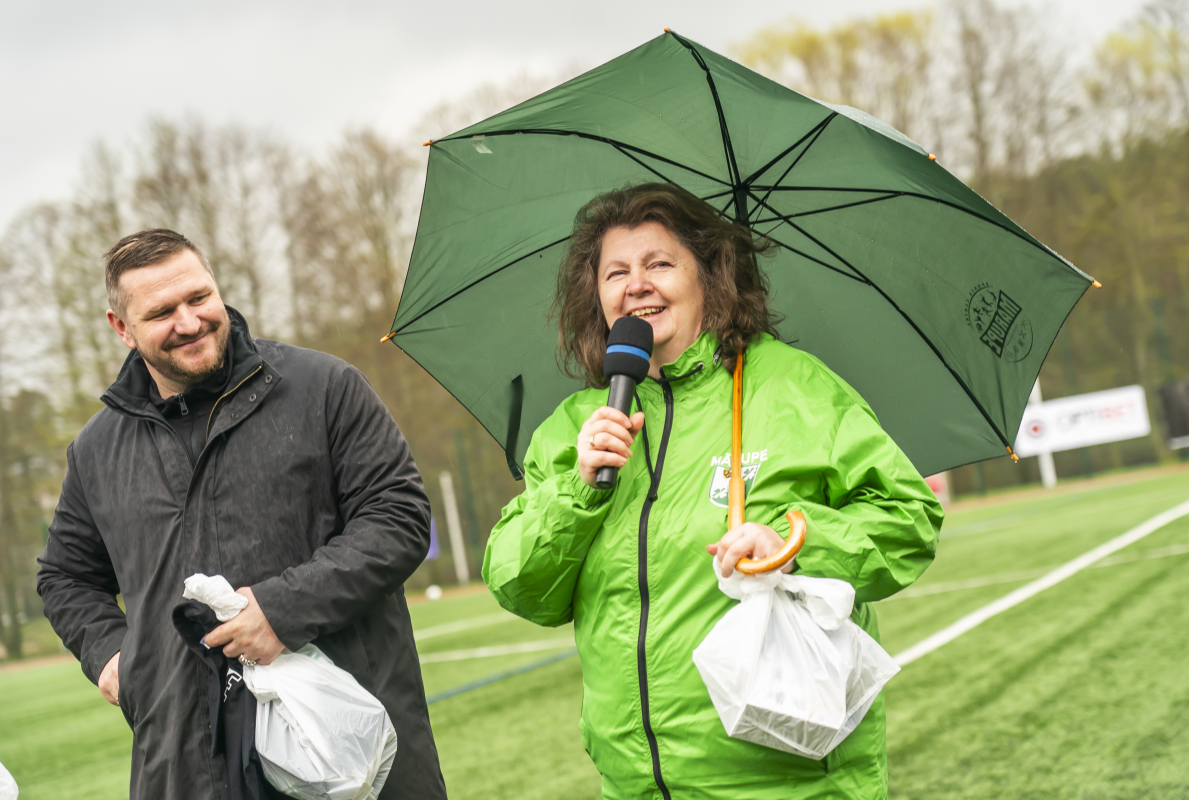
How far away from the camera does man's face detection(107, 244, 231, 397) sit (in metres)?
2.43

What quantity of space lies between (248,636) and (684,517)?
100cm

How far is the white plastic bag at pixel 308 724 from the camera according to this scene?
2.11m

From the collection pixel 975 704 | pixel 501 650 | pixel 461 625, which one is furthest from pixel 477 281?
pixel 461 625

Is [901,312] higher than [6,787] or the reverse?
higher

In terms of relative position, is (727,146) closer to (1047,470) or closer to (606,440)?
(606,440)

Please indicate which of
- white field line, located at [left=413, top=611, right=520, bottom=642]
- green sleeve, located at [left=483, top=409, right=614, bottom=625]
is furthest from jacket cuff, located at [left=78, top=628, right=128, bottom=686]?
white field line, located at [left=413, top=611, right=520, bottom=642]

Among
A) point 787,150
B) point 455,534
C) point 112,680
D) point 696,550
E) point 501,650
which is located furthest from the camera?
point 455,534

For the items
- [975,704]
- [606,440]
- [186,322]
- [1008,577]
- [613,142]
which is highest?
[613,142]

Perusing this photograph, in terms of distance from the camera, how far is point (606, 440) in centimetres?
184

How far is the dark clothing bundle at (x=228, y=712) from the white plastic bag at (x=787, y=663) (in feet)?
3.46

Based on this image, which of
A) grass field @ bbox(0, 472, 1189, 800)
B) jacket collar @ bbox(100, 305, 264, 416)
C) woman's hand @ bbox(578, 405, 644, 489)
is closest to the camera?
woman's hand @ bbox(578, 405, 644, 489)

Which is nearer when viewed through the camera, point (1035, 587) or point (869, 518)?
Result: point (869, 518)

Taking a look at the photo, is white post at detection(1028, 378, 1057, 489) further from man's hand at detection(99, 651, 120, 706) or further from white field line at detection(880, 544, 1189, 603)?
man's hand at detection(99, 651, 120, 706)

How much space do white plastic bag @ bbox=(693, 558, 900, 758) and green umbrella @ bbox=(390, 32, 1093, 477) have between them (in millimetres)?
940
